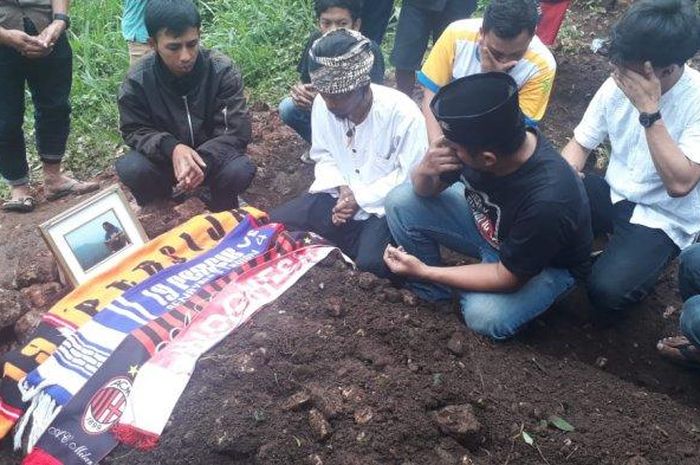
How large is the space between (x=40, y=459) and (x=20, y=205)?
2.25m

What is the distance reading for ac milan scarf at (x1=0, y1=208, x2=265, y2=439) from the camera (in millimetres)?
2545

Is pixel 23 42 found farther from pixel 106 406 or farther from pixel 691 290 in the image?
pixel 691 290

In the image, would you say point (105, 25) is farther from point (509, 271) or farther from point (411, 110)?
point (509, 271)

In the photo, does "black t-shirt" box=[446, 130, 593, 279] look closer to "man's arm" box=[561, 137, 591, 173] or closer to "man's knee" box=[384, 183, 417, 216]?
"man's knee" box=[384, 183, 417, 216]

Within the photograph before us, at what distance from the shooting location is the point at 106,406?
2.41 metres

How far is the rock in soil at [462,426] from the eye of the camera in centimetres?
229

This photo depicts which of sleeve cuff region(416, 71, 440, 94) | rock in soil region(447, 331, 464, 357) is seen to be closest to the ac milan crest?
rock in soil region(447, 331, 464, 357)

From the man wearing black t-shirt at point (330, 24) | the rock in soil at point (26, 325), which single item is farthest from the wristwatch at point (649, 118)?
the rock in soil at point (26, 325)

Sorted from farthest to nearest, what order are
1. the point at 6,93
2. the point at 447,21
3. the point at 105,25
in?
the point at 105,25 < the point at 447,21 < the point at 6,93

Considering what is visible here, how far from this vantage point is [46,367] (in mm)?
2551

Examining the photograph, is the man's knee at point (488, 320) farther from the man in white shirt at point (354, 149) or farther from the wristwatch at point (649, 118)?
the wristwatch at point (649, 118)

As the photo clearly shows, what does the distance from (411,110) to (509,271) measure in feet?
3.44

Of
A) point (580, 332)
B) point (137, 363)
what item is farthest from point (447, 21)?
point (137, 363)

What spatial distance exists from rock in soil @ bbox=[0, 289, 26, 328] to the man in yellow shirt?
224cm
